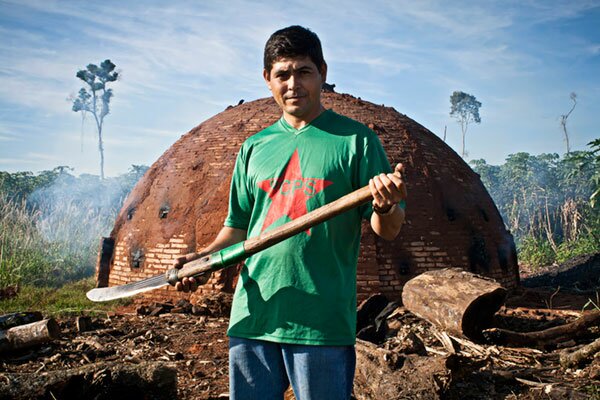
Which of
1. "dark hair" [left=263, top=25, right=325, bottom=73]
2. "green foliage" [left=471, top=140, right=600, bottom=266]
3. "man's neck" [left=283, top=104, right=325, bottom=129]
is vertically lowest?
"man's neck" [left=283, top=104, right=325, bottom=129]

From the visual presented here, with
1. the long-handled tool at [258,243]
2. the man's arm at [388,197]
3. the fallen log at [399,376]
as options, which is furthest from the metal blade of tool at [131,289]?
the fallen log at [399,376]

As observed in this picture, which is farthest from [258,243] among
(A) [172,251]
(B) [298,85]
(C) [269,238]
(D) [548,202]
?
(D) [548,202]

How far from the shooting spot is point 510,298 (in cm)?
822

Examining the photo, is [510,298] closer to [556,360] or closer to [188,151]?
[556,360]

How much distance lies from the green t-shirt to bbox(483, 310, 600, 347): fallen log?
4.13 metres

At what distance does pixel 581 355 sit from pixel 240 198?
411 centimetres

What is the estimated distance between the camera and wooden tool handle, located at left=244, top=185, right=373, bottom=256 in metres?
1.64

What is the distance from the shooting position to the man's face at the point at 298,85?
1842 mm

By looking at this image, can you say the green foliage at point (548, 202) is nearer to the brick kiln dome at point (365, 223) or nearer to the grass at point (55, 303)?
the brick kiln dome at point (365, 223)

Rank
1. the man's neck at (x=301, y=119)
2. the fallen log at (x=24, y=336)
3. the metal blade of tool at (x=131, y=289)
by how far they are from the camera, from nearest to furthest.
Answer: the man's neck at (x=301, y=119) < the metal blade of tool at (x=131, y=289) < the fallen log at (x=24, y=336)

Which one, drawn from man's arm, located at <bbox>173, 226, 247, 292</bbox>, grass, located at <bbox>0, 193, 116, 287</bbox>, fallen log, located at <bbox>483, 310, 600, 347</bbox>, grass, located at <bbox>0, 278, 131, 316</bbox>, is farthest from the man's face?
grass, located at <bbox>0, 193, 116, 287</bbox>

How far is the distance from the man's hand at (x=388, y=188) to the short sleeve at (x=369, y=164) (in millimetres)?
178

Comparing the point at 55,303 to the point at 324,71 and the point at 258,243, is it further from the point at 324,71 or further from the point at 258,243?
the point at 324,71

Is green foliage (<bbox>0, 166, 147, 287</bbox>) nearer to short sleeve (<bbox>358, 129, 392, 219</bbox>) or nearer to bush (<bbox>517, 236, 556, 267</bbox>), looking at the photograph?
short sleeve (<bbox>358, 129, 392, 219</bbox>)
